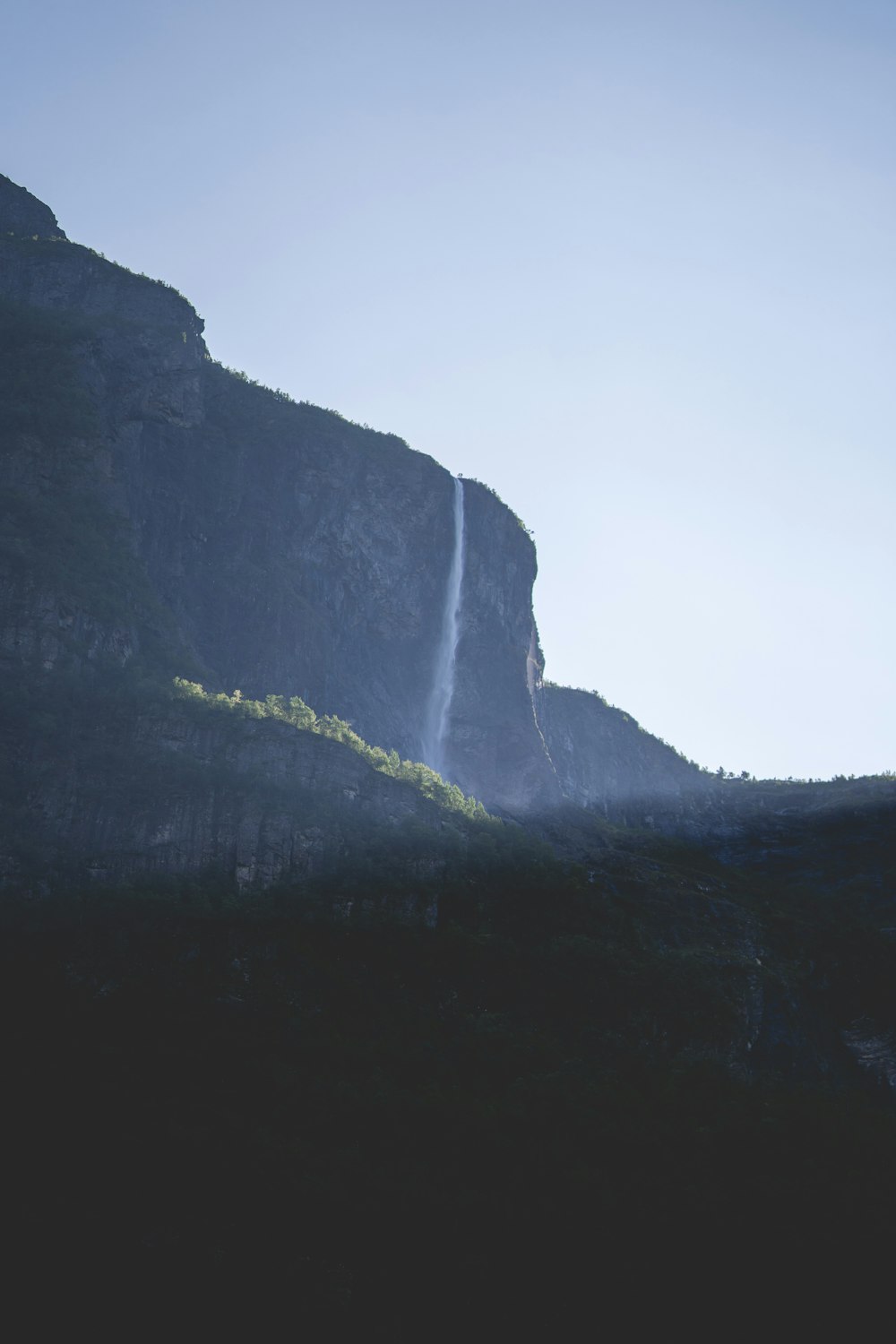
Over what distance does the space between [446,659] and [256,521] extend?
68.8 ft

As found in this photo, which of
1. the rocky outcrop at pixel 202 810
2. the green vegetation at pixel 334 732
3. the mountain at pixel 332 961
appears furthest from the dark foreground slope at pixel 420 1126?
the green vegetation at pixel 334 732

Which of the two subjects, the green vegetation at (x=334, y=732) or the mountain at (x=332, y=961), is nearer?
the mountain at (x=332, y=961)

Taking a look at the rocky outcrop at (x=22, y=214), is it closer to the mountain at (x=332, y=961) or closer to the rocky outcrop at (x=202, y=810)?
the mountain at (x=332, y=961)

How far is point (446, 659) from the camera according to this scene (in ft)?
379

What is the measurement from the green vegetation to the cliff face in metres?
7.38

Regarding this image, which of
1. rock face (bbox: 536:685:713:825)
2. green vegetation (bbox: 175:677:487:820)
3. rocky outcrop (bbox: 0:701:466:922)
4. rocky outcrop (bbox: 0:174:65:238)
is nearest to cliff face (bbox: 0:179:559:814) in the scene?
rocky outcrop (bbox: 0:174:65:238)

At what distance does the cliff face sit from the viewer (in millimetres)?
92875

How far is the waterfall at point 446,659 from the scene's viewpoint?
110875mm

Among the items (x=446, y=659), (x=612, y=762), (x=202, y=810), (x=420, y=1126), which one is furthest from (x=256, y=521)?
(x=420, y=1126)

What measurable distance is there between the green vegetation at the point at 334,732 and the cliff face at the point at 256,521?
738 cm

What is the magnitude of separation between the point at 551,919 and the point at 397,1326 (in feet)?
93.9

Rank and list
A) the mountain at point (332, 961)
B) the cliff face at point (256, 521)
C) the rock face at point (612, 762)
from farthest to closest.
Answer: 1. the rock face at point (612, 762)
2. the cliff face at point (256, 521)
3. the mountain at point (332, 961)

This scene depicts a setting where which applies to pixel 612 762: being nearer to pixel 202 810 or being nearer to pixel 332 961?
pixel 202 810

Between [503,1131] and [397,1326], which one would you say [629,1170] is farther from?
[397,1326]
